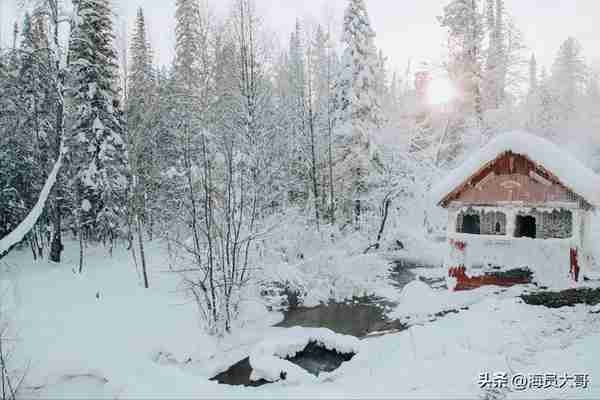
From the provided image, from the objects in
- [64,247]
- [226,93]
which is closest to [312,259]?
[226,93]

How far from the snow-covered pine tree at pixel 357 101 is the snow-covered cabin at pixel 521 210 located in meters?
10.2

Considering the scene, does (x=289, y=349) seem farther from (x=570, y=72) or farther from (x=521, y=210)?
(x=570, y=72)

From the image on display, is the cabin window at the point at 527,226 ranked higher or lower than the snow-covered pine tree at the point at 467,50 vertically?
lower

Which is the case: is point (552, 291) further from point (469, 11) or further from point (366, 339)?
point (469, 11)

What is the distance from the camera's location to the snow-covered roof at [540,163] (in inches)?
417

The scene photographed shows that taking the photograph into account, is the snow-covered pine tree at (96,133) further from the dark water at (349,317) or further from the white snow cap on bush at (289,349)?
the white snow cap on bush at (289,349)

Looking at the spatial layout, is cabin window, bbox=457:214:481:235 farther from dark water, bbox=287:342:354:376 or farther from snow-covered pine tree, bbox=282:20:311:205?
snow-covered pine tree, bbox=282:20:311:205

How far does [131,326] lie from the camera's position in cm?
1211

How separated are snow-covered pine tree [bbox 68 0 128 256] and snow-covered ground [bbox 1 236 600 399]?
7.53 m

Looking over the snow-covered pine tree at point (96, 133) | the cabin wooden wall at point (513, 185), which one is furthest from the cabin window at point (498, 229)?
the snow-covered pine tree at point (96, 133)

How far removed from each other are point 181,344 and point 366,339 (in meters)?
5.66

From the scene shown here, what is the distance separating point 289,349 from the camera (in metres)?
11.7

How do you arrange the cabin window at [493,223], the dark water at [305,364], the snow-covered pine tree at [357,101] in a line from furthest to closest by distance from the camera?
the snow-covered pine tree at [357,101] < the cabin window at [493,223] < the dark water at [305,364]

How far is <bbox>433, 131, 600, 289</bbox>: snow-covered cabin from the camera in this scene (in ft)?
35.9
